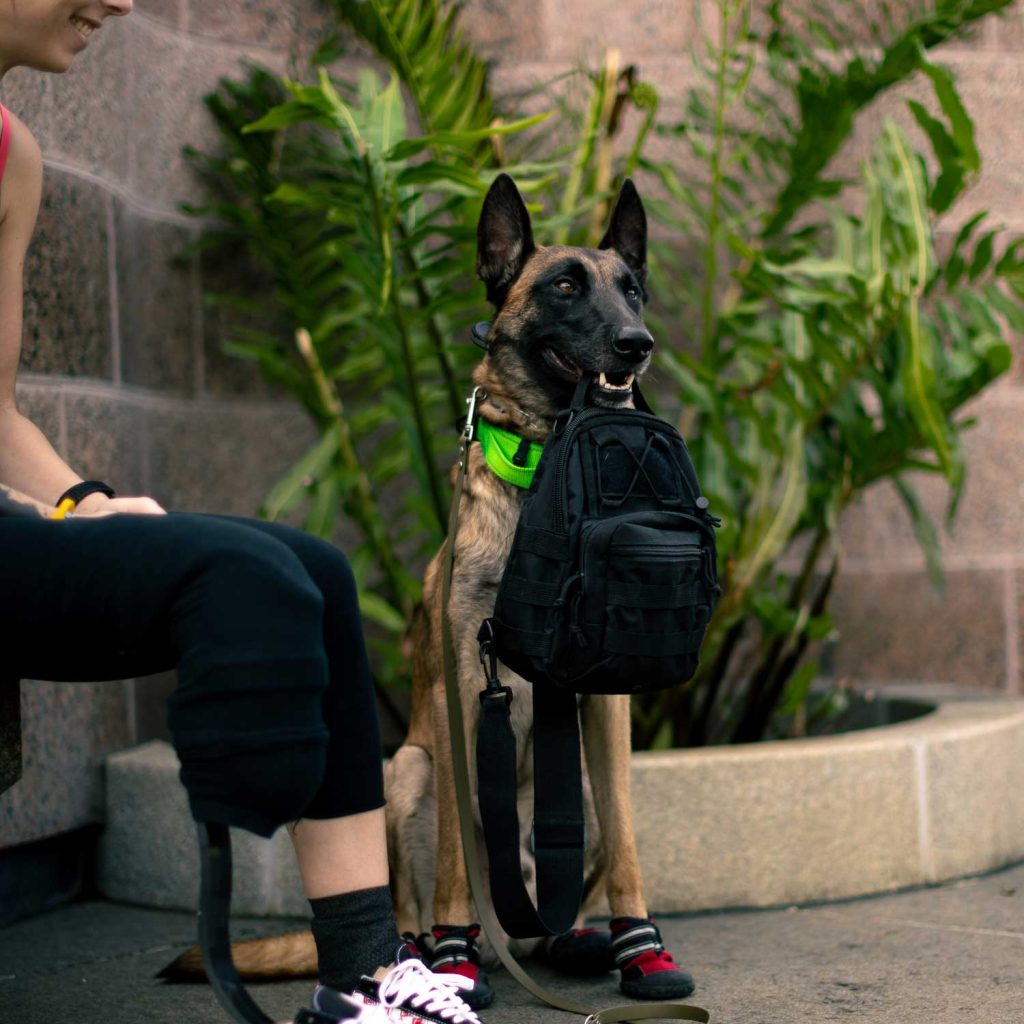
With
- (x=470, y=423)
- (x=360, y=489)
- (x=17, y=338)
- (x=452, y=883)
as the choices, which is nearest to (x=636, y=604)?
(x=470, y=423)

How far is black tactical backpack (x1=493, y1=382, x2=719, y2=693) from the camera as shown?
7.33 feet

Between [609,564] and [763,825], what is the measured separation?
1.42 metres

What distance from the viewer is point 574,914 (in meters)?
2.47

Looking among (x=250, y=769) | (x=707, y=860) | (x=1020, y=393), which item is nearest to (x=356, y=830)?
(x=250, y=769)

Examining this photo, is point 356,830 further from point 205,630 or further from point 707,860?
point 707,860

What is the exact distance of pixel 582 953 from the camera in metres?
2.82

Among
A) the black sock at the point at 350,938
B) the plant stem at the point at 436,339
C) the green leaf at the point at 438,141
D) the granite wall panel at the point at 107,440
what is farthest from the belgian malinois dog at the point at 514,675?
the granite wall panel at the point at 107,440

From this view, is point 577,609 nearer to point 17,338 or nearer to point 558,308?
point 558,308

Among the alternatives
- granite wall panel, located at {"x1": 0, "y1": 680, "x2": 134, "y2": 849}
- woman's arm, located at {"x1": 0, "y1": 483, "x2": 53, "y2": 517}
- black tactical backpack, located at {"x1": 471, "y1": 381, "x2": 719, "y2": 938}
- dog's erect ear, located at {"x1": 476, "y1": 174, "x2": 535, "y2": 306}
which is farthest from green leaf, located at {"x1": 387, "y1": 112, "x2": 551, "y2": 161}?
granite wall panel, located at {"x1": 0, "y1": 680, "x2": 134, "y2": 849}

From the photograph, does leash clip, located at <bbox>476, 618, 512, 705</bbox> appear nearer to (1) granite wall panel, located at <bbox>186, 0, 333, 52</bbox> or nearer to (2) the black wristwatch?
(2) the black wristwatch

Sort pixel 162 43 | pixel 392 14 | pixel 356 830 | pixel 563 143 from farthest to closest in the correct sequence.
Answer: pixel 563 143 → pixel 162 43 → pixel 392 14 → pixel 356 830

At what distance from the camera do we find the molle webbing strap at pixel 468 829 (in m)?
2.33

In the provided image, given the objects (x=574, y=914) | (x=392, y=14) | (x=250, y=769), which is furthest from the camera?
(x=392, y=14)

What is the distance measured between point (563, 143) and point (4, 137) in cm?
262
